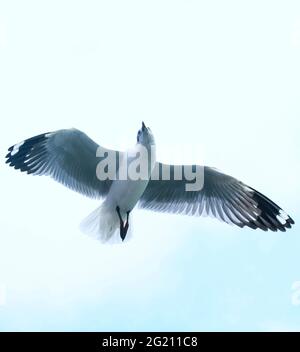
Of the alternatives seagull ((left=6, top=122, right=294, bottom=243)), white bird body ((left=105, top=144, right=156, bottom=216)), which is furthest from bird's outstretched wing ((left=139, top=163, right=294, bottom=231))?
white bird body ((left=105, top=144, right=156, bottom=216))

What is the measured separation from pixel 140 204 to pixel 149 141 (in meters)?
0.86

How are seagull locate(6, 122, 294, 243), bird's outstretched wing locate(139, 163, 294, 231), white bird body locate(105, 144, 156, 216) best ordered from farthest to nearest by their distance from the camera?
bird's outstretched wing locate(139, 163, 294, 231), seagull locate(6, 122, 294, 243), white bird body locate(105, 144, 156, 216)

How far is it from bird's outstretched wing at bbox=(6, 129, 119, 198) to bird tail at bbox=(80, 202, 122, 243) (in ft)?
0.93

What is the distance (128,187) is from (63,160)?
2.05ft

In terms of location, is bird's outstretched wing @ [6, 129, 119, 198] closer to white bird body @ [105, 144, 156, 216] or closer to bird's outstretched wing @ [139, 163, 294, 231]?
white bird body @ [105, 144, 156, 216]

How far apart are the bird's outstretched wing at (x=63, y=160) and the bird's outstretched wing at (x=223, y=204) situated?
43cm

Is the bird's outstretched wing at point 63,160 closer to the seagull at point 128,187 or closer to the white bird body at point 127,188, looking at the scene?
the seagull at point 128,187

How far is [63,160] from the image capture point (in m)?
7.23

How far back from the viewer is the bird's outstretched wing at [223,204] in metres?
7.45

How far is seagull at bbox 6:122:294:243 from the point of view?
7004 millimetres

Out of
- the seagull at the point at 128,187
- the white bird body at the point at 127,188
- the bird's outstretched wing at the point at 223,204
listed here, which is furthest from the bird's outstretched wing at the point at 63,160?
the bird's outstretched wing at the point at 223,204

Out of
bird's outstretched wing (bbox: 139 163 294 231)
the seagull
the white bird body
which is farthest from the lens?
bird's outstretched wing (bbox: 139 163 294 231)
